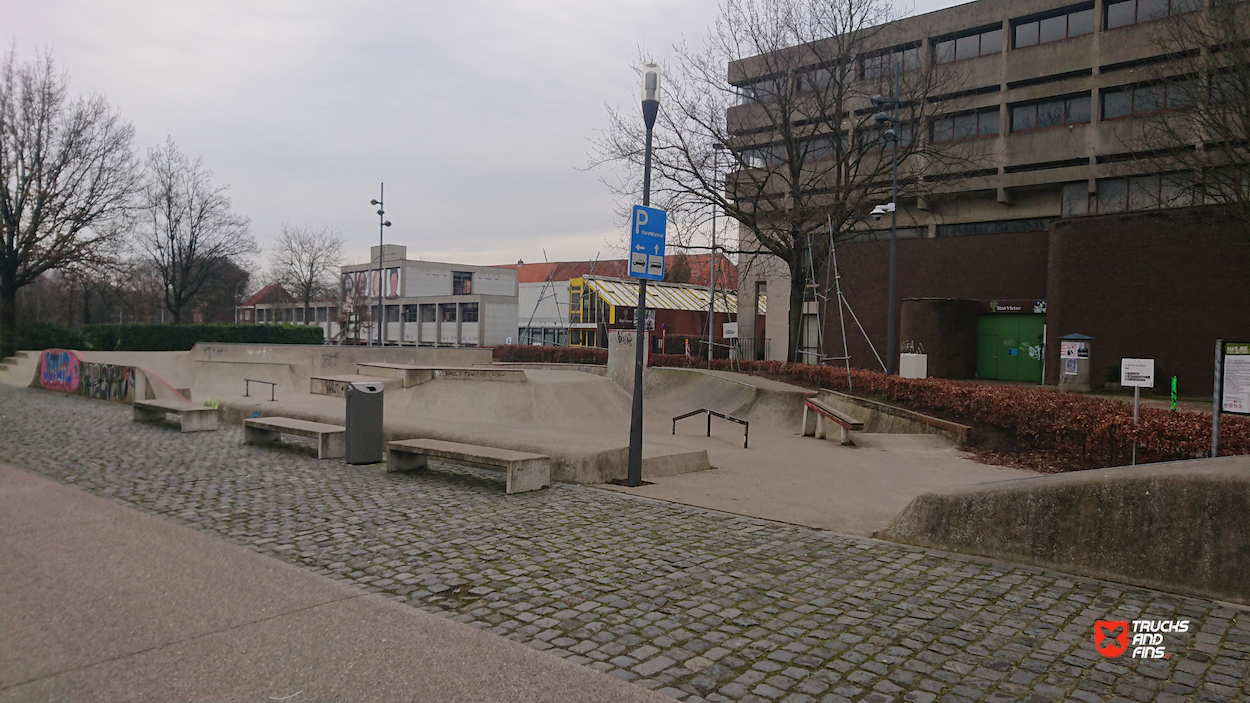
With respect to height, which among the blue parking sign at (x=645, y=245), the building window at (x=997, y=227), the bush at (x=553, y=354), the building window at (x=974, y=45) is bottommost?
the bush at (x=553, y=354)

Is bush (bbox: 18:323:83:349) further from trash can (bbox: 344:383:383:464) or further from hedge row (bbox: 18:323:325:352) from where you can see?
trash can (bbox: 344:383:383:464)

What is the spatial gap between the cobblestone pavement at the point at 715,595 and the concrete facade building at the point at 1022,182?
1894cm

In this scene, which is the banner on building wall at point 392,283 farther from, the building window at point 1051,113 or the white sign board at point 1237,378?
the white sign board at point 1237,378

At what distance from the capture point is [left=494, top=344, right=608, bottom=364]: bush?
112 ft

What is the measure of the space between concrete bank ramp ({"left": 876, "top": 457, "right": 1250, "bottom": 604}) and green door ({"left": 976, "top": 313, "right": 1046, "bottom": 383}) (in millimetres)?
23722

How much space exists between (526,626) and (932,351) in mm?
25395

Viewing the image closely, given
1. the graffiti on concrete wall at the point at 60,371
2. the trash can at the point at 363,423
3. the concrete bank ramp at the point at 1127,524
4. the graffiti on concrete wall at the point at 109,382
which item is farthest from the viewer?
the graffiti on concrete wall at the point at 60,371

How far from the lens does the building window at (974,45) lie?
33.6 m

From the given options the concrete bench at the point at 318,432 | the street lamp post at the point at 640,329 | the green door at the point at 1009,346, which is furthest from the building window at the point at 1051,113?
the concrete bench at the point at 318,432

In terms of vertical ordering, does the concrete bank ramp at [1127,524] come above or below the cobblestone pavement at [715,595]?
above

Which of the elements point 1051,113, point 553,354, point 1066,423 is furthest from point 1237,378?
point 553,354

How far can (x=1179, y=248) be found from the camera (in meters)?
22.6

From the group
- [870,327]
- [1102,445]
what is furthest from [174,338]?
[1102,445]

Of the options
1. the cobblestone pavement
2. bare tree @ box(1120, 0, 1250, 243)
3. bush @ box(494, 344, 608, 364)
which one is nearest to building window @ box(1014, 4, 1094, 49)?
bare tree @ box(1120, 0, 1250, 243)
